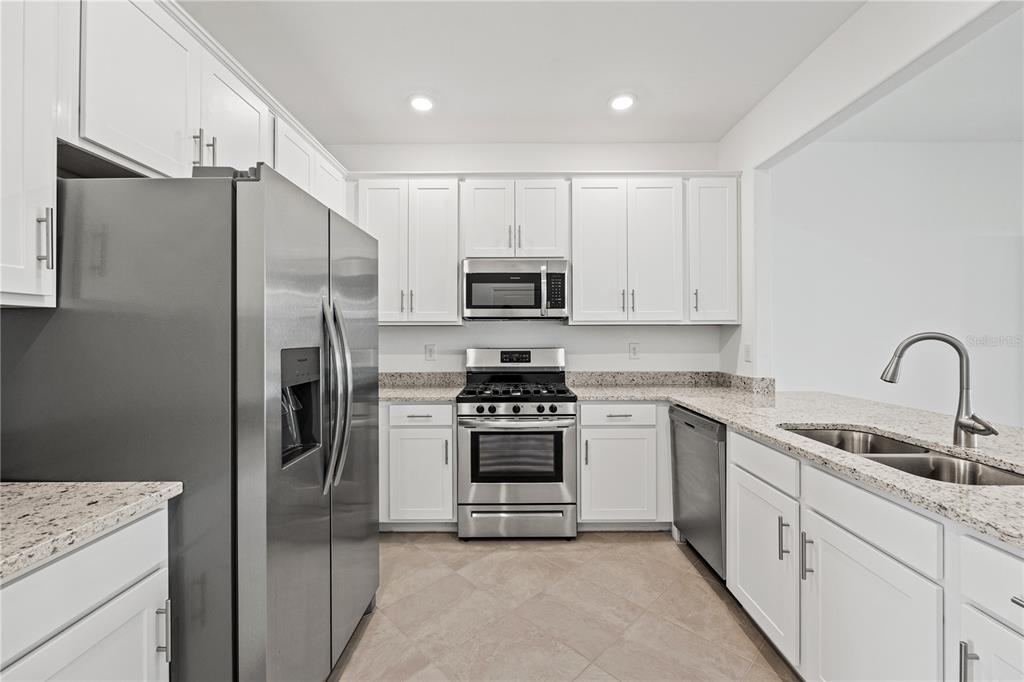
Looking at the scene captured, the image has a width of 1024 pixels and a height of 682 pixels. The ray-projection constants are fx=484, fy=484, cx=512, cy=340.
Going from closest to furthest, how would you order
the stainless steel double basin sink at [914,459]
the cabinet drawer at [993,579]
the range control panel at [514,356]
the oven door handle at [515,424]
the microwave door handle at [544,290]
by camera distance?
the cabinet drawer at [993,579] < the stainless steel double basin sink at [914,459] < the oven door handle at [515,424] < the microwave door handle at [544,290] < the range control panel at [514,356]

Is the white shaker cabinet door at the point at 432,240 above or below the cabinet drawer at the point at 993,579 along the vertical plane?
above

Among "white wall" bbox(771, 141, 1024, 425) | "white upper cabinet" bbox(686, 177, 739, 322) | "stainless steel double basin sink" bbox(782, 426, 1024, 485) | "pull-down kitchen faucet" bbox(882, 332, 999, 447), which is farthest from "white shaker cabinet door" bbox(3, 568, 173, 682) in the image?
"white wall" bbox(771, 141, 1024, 425)

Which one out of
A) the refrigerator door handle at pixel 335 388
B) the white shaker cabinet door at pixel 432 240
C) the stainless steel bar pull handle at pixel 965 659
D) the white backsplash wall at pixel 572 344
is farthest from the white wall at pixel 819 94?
the refrigerator door handle at pixel 335 388

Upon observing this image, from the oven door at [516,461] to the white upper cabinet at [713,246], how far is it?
1375 mm

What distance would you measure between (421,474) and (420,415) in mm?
391

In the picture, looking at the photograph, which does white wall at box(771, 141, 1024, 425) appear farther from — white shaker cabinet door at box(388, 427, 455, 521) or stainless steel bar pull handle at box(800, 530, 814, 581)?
white shaker cabinet door at box(388, 427, 455, 521)

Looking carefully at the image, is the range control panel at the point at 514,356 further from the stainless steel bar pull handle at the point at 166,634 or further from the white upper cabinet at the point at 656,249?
the stainless steel bar pull handle at the point at 166,634

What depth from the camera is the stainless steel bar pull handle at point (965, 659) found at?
1.09 meters

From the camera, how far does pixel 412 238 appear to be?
347cm

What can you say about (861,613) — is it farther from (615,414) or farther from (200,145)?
(200,145)

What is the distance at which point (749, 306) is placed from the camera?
10.9ft

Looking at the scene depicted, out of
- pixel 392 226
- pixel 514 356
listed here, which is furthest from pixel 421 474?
pixel 392 226

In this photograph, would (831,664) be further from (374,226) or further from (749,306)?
(374,226)

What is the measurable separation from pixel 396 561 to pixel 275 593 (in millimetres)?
1624
